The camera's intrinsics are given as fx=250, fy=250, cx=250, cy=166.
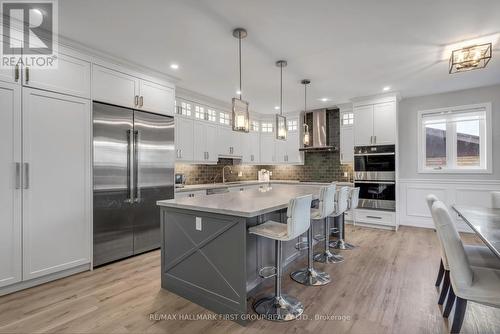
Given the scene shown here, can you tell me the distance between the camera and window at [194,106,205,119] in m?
5.05

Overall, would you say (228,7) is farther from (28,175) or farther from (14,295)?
(14,295)

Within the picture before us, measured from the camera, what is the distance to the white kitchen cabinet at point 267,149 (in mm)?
6875

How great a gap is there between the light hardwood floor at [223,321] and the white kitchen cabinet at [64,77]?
219cm

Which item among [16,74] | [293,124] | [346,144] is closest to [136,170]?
[16,74]

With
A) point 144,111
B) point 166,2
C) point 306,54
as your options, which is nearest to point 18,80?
point 144,111

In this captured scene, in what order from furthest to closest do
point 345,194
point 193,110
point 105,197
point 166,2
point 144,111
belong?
point 193,110 → point 144,111 → point 345,194 → point 105,197 → point 166,2

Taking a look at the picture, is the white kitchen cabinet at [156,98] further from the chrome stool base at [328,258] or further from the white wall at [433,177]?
the white wall at [433,177]

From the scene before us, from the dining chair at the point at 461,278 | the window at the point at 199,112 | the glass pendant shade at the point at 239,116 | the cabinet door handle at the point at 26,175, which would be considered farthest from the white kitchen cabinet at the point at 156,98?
the dining chair at the point at 461,278

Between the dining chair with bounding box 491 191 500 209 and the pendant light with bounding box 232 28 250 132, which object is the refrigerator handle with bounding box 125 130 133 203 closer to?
the pendant light with bounding box 232 28 250 132

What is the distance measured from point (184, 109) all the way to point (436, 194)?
17.4 ft

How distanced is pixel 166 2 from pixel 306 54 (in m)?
1.80

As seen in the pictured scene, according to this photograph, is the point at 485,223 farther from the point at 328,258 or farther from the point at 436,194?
the point at 436,194

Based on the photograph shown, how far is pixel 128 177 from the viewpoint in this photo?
3.46 metres

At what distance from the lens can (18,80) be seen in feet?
8.42
